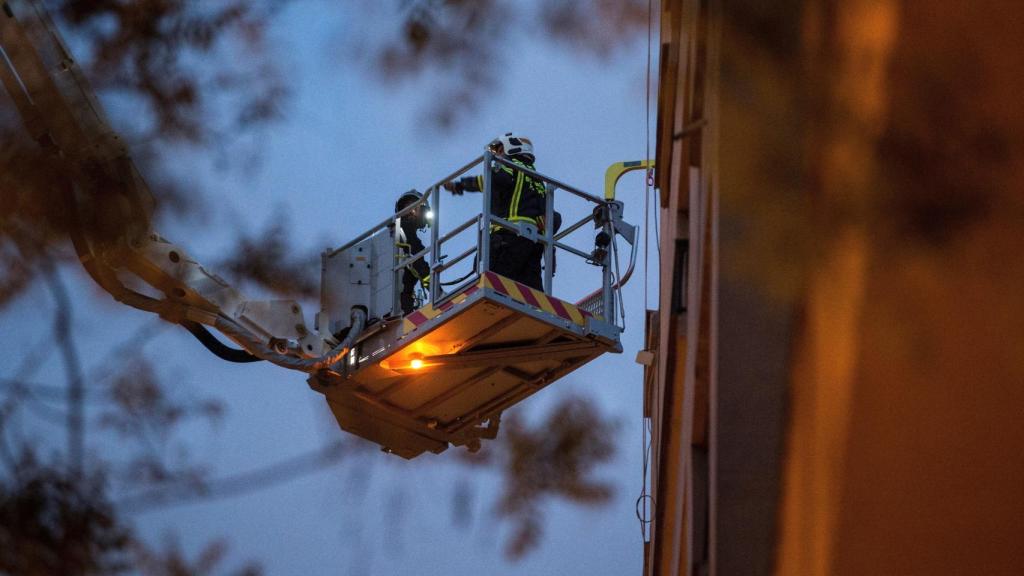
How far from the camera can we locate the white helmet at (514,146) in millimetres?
10737

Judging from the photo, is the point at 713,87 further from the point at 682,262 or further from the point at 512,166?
the point at 512,166

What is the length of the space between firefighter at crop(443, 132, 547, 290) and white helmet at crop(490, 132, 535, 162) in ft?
1.09

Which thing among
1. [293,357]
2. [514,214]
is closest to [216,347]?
[293,357]

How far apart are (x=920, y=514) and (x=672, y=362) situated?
3.58 metres

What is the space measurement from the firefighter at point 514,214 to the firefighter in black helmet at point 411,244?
522 mm

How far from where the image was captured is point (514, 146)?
10758mm

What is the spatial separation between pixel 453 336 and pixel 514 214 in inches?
43.0

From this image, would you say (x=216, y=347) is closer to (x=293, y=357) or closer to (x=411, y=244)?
(x=293, y=357)

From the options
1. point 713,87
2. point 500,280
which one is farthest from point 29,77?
point 713,87

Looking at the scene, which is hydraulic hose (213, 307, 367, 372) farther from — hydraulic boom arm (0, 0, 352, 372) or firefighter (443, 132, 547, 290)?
firefighter (443, 132, 547, 290)

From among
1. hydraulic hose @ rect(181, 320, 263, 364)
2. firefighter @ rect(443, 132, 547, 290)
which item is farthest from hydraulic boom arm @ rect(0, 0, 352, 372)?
firefighter @ rect(443, 132, 547, 290)

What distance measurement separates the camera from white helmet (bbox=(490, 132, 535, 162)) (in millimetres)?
10737

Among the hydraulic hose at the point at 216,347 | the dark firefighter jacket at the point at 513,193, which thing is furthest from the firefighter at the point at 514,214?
the hydraulic hose at the point at 216,347

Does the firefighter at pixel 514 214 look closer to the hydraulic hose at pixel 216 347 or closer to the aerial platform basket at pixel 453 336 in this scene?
the aerial platform basket at pixel 453 336
